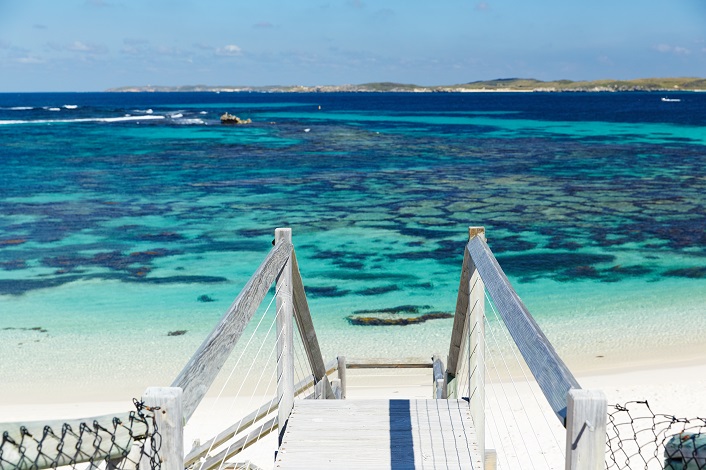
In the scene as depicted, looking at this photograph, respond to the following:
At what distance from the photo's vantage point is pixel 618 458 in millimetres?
6848

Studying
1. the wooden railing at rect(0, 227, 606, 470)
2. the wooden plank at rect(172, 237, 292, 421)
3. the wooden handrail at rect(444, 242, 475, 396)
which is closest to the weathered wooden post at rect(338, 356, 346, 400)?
the wooden railing at rect(0, 227, 606, 470)

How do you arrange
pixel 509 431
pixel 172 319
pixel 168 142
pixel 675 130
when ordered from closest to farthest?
pixel 509 431 < pixel 172 319 < pixel 168 142 < pixel 675 130

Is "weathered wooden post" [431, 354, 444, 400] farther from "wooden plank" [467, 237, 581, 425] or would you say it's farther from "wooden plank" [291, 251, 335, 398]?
"wooden plank" [467, 237, 581, 425]

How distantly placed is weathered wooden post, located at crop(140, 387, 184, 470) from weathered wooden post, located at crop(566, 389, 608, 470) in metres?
1.03

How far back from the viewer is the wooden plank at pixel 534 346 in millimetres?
2109

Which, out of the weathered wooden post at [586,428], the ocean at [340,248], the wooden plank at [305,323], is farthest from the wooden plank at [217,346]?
the ocean at [340,248]

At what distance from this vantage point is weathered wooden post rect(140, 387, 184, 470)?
2068 millimetres

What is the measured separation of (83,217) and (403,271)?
11619 mm

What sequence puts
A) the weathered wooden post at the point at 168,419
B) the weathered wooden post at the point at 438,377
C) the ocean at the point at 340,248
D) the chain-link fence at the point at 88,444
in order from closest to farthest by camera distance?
1. the chain-link fence at the point at 88,444
2. the weathered wooden post at the point at 168,419
3. the weathered wooden post at the point at 438,377
4. the ocean at the point at 340,248

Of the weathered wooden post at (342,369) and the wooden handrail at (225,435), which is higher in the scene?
the wooden handrail at (225,435)

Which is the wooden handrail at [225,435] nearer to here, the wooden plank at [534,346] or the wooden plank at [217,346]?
the wooden plank at [217,346]

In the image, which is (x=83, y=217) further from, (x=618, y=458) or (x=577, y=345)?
(x=618, y=458)

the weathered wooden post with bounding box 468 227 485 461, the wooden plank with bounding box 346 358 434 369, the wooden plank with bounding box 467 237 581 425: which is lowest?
the wooden plank with bounding box 346 358 434 369

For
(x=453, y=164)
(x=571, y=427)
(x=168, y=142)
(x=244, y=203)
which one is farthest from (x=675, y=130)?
(x=571, y=427)
